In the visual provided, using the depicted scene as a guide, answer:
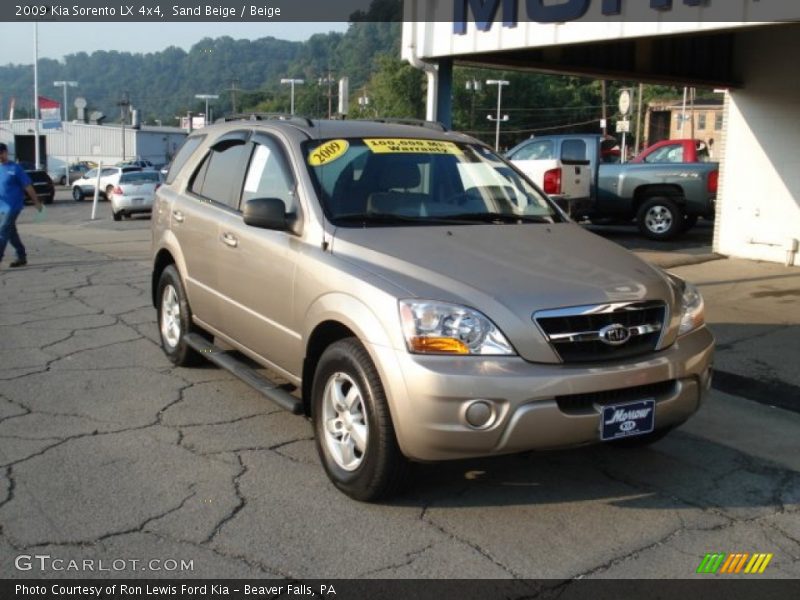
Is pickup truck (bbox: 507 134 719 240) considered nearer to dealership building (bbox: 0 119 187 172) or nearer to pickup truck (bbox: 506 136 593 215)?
pickup truck (bbox: 506 136 593 215)

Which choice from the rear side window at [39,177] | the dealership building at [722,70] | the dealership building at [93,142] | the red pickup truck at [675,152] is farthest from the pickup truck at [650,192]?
the dealership building at [93,142]

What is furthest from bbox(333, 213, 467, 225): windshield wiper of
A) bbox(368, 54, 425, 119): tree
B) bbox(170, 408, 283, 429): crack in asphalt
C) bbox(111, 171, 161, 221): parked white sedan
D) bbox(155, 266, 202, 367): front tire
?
bbox(368, 54, 425, 119): tree

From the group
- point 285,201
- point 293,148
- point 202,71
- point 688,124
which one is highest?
point 202,71

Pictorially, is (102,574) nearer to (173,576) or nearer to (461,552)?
(173,576)

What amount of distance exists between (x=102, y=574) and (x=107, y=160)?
77.8 m

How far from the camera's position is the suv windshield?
483 cm

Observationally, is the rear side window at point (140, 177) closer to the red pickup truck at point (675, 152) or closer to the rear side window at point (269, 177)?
the red pickup truck at point (675, 152)

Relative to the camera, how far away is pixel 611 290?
13.4ft

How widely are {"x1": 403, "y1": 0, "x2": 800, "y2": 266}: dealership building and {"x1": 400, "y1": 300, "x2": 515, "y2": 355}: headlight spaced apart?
6.11m

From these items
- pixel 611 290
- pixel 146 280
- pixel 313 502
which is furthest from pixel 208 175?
pixel 146 280

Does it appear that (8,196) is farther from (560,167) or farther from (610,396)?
(610,396)

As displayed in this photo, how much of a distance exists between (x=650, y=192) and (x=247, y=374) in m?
12.4

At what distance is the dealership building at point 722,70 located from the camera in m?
9.91

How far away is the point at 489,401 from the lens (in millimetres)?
3680
